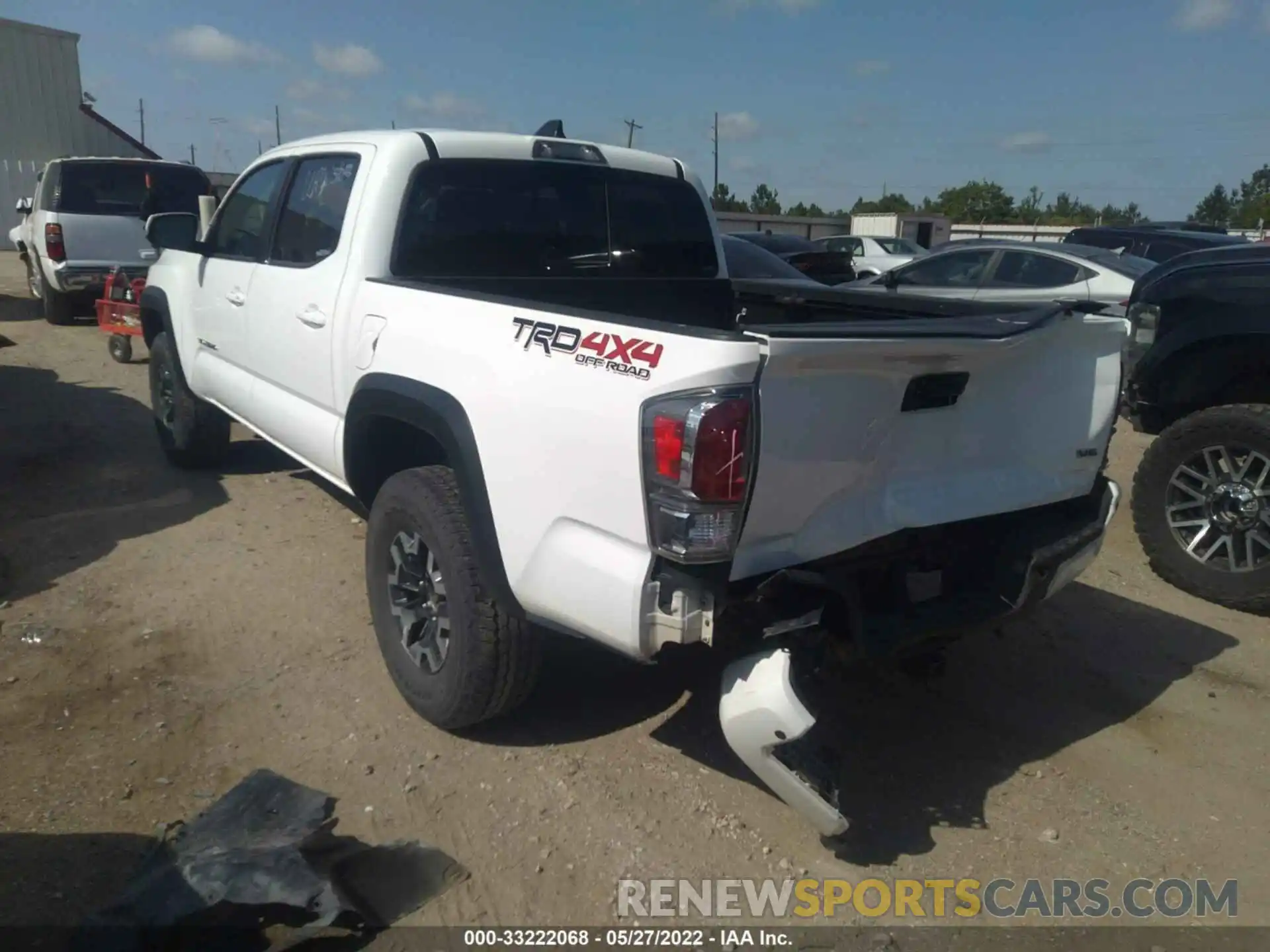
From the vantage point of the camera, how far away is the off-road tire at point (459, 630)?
3199 millimetres

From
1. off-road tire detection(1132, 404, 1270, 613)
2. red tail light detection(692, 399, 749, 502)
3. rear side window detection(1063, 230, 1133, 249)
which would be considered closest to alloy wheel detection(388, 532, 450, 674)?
red tail light detection(692, 399, 749, 502)

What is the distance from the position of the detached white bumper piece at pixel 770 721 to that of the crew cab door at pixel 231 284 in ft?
10.8

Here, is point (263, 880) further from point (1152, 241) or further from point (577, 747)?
point (1152, 241)

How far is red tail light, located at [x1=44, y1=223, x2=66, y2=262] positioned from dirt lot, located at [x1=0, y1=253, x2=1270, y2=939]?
7972mm

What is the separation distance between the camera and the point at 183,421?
6.18 meters

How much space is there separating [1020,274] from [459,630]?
9165 mm

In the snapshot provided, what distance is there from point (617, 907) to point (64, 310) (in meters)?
12.6

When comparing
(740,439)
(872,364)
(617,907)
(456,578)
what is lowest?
→ (617,907)

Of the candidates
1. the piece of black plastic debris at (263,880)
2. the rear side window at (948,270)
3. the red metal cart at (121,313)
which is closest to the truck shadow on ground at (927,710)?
the piece of black plastic debris at (263,880)

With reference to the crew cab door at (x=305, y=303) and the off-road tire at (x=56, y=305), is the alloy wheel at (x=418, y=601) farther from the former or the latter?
the off-road tire at (x=56, y=305)

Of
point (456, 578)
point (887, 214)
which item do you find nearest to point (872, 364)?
point (456, 578)

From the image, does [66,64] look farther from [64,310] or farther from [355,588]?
[355,588]

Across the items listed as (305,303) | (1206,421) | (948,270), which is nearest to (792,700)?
(305,303)

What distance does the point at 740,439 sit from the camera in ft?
8.07
